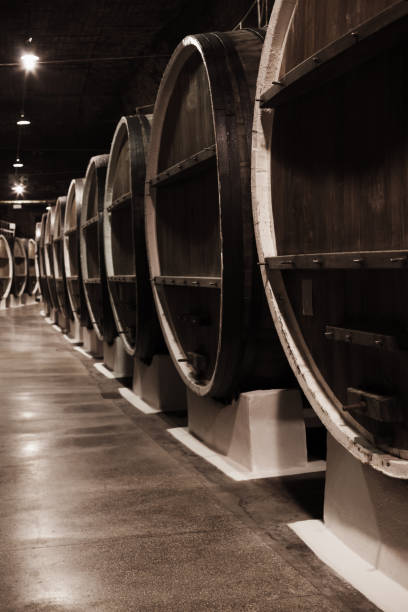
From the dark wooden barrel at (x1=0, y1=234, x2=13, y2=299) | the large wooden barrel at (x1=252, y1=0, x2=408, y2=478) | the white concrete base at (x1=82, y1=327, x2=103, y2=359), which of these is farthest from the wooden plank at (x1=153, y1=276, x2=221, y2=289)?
the dark wooden barrel at (x1=0, y1=234, x2=13, y2=299)

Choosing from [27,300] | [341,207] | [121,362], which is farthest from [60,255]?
[27,300]

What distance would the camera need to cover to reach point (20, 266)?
19.5 meters

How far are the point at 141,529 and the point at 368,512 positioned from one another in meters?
0.78

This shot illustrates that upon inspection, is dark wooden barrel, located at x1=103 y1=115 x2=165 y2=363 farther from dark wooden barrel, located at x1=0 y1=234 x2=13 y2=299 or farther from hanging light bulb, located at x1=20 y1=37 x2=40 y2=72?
dark wooden barrel, located at x1=0 y1=234 x2=13 y2=299

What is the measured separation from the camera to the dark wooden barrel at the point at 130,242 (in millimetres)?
4457

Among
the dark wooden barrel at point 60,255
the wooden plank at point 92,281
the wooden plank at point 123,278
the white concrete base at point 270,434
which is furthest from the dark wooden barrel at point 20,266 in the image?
the white concrete base at point 270,434

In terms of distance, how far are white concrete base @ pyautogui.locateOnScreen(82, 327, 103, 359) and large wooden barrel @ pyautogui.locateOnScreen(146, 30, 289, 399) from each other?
384cm

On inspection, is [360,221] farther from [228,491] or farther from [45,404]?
[45,404]

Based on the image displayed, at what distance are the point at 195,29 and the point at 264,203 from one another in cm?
824

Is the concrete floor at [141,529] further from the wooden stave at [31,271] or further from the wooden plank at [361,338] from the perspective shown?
the wooden stave at [31,271]

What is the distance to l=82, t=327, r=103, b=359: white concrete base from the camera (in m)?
7.80

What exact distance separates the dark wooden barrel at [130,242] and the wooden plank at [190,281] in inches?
20.1

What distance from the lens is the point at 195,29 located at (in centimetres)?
996

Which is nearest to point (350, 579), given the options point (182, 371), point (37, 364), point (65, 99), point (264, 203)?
point (264, 203)
